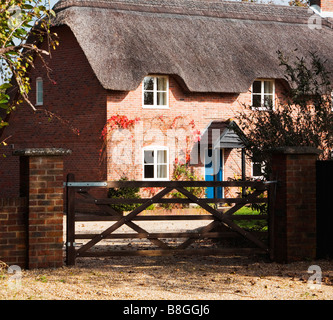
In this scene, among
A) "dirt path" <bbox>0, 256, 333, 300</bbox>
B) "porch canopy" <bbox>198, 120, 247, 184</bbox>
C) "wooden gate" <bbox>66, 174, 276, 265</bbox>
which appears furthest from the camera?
"porch canopy" <bbox>198, 120, 247, 184</bbox>

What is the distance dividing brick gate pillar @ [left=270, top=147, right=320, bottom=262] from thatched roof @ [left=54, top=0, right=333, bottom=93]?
1338cm

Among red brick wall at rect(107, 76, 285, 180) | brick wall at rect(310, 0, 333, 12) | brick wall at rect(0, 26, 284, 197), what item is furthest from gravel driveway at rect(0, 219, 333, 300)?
brick wall at rect(310, 0, 333, 12)

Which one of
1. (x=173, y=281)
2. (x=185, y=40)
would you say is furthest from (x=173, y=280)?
(x=185, y=40)

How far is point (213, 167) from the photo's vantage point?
26.3 metres

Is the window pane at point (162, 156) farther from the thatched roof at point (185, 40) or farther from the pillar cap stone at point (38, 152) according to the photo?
the pillar cap stone at point (38, 152)

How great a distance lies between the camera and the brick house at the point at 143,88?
2459 cm

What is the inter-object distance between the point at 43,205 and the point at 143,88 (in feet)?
50.3

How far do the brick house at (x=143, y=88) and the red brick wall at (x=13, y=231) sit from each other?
45.3ft

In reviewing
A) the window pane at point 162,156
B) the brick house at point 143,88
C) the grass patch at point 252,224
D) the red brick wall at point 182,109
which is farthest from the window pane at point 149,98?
the grass patch at point 252,224

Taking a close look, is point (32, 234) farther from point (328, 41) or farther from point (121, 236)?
point (328, 41)

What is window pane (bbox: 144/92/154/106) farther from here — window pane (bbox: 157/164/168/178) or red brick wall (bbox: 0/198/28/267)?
red brick wall (bbox: 0/198/28/267)

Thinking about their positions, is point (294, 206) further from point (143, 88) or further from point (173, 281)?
point (143, 88)

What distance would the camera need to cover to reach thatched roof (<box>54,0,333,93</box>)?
24453mm

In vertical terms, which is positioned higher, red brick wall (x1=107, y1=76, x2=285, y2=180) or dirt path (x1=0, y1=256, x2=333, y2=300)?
red brick wall (x1=107, y1=76, x2=285, y2=180)
